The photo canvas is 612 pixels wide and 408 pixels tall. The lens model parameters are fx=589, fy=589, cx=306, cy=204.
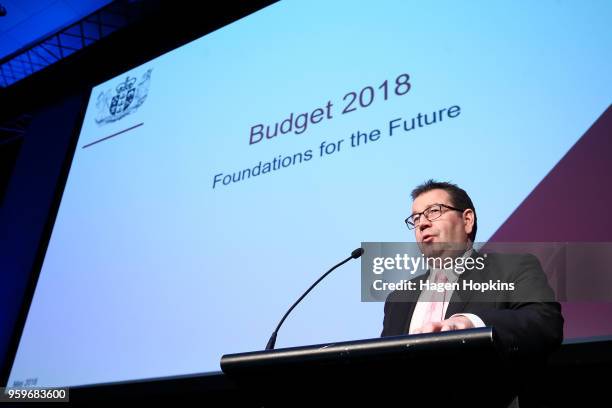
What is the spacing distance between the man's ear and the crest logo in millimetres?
2224

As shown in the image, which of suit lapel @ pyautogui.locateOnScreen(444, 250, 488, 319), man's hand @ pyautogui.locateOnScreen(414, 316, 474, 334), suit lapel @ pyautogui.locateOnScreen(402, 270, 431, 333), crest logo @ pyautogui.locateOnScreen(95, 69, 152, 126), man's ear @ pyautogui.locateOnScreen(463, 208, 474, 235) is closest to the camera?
man's hand @ pyautogui.locateOnScreen(414, 316, 474, 334)

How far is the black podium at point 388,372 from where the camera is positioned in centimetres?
81

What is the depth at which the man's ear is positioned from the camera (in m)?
1.71

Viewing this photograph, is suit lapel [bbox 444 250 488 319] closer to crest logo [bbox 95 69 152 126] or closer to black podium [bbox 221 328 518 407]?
black podium [bbox 221 328 518 407]

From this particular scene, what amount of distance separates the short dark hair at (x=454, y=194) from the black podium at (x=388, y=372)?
2.80 ft

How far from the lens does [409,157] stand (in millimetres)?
2100

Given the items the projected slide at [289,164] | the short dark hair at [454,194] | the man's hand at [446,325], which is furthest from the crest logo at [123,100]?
the man's hand at [446,325]

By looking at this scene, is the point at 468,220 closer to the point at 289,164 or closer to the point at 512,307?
the point at 512,307

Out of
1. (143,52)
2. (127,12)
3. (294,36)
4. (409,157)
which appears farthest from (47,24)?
(409,157)

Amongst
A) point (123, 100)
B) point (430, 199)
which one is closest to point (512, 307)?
point (430, 199)

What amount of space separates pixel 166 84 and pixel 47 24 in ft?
7.33

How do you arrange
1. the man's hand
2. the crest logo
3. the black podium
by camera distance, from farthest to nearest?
the crest logo
the man's hand
the black podium

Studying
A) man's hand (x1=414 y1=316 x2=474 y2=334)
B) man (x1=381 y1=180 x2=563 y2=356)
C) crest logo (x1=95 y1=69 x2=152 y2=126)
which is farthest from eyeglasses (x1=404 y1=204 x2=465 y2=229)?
crest logo (x1=95 y1=69 x2=152 y2=126)

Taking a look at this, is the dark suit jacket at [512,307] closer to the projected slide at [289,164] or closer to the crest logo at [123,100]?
the projected slide at [289,164]
